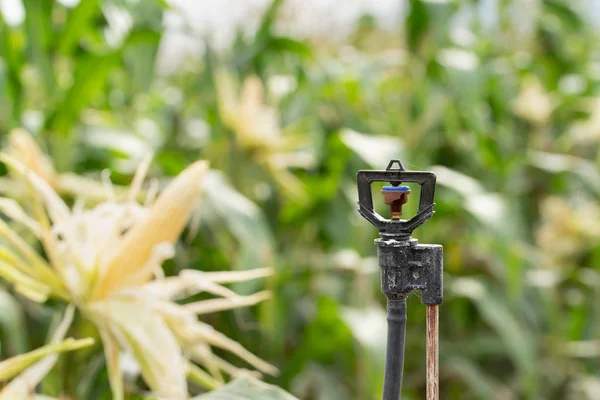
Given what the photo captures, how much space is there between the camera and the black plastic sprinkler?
20cm

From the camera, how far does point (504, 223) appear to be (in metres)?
0.86

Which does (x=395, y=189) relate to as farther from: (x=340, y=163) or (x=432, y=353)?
(x=340, y=163)

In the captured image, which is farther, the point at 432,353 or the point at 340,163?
the point at 340,163

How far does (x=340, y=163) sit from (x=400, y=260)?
0.79 m

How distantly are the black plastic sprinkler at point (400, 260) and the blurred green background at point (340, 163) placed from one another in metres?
0.27

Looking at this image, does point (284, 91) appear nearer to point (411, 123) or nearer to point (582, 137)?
point (411, 123)

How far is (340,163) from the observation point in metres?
1.00

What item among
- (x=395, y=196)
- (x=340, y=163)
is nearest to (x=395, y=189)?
(x=395, y=196)

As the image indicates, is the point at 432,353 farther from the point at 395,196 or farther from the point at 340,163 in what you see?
the point at 340,163

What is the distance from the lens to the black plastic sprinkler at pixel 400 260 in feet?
0.64

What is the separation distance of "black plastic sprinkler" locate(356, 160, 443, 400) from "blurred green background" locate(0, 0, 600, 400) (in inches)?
10.5

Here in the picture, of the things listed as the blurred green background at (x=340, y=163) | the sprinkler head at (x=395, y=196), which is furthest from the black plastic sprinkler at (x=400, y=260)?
the blurred green background at (x=340, y=163)

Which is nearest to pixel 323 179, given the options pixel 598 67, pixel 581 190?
pixel 581 190

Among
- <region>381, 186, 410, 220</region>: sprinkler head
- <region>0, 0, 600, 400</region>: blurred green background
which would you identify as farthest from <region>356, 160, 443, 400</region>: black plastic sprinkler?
<region>0, 0, 600, 400</region>: blurred green background
